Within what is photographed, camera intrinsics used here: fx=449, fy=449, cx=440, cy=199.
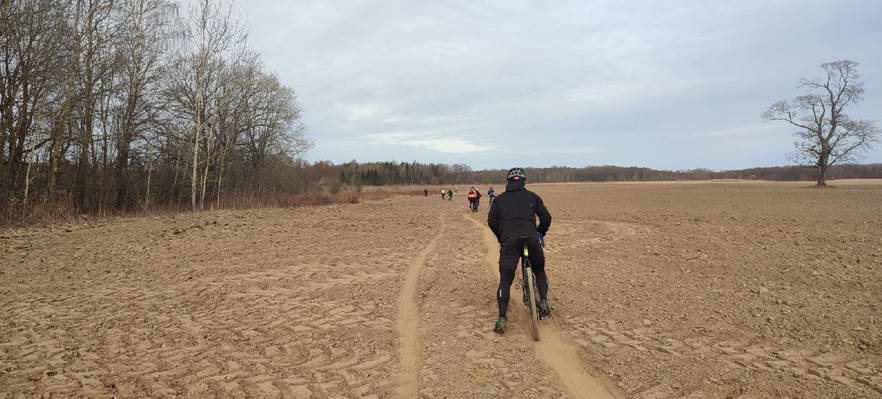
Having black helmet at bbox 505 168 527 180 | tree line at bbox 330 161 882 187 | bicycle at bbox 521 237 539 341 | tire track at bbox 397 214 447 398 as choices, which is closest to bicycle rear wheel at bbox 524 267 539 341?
bicycle at bbox 521 237 539 341

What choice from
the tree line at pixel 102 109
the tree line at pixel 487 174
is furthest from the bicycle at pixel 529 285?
the tree line at pixel 487 174

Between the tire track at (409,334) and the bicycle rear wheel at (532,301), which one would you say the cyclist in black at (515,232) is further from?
the tire track at (409,334)

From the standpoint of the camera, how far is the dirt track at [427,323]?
161 inches

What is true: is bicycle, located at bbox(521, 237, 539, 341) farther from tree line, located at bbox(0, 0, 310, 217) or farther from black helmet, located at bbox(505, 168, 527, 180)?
tree line, located at bbox(0, 0, 310, 217)

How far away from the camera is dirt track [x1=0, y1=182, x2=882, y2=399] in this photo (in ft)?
13.4

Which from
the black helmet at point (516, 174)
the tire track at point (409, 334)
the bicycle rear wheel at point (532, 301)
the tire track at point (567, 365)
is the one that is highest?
the black helmet at point (516, 174)

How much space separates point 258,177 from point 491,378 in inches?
1605

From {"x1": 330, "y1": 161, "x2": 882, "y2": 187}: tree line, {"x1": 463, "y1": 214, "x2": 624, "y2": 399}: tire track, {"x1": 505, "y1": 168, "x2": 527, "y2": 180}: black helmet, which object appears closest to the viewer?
{"x1": 463, "y1": 214, "x2": 624, "y2": 399}: tire track

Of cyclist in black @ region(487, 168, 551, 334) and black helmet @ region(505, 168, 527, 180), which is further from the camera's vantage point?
black helmet @ region(505, 168, 527, 180)

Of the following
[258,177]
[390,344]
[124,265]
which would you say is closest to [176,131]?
[258,177]

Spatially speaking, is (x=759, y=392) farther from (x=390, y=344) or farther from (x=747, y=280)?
(x=747, y=280)

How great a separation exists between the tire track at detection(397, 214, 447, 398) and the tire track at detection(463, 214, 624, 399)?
1.33 metres

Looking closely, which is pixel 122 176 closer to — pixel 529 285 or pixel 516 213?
pixel 516 213

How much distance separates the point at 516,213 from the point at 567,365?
1.82 m
